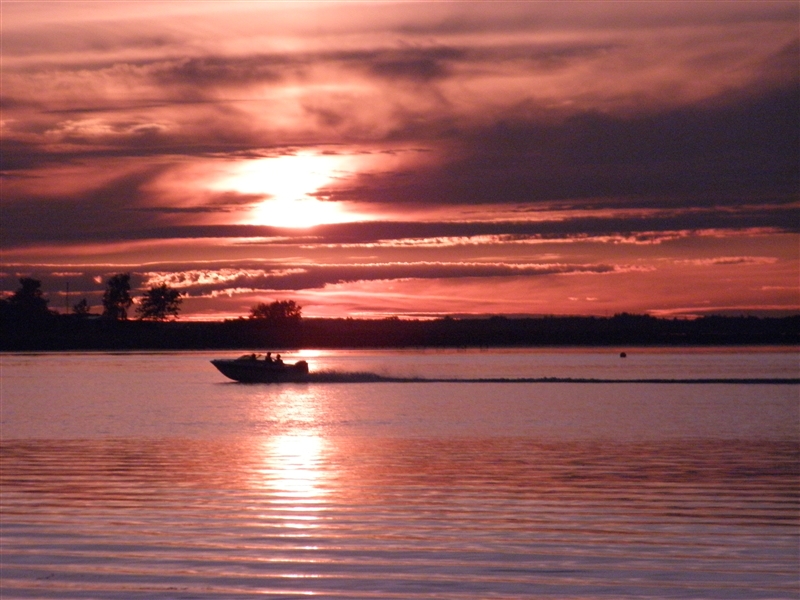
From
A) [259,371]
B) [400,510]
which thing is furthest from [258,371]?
[400,510]

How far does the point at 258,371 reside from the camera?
99625mm

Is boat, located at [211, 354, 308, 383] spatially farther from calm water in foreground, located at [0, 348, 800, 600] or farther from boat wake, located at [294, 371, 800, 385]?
calm water in foreground, located at [0, 348, 800, 600]

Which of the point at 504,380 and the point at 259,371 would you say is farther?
the point at 504,380

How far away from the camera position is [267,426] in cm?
4822

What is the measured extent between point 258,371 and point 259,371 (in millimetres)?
96

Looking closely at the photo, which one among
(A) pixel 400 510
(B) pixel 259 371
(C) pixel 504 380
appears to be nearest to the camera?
(A) pixel 400 510

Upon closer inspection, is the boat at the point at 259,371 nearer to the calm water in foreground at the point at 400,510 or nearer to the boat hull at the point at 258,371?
the boat hull at the point at 258,371

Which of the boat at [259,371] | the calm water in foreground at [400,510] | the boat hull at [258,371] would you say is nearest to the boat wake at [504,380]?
the boat at [259,371]

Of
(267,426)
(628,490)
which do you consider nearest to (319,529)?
(628,490)

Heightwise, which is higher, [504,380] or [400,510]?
[504,380]

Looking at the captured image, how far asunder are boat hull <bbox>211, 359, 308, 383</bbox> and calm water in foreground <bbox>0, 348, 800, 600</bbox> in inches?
1936

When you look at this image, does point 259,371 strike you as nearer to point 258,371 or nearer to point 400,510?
point 258,371

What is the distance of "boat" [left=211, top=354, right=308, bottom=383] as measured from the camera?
98.2m

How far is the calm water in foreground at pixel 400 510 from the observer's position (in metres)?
14.9
